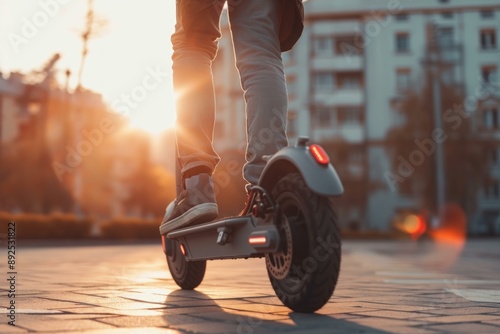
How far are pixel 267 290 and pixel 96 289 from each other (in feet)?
3.22

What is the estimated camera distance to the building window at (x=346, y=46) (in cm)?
5938

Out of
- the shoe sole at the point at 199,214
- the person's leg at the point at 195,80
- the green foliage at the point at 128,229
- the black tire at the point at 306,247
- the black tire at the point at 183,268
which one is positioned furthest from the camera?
the green foliage at the point at 128,229

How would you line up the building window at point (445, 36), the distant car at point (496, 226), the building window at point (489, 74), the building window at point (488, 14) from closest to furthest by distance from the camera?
the distant car at point (496, 226) → the building window at point (489, 74) → the building window at point (445, 36) → the building window at point (488, 14)

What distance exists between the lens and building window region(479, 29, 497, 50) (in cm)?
5981

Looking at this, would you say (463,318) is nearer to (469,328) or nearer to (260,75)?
(469,328)

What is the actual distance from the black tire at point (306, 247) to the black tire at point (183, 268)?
1296 mm

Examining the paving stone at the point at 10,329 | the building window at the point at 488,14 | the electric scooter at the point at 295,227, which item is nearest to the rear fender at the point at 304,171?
the electric scooter at the point at 295,227

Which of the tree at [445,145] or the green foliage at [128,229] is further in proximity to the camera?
the tree at [445,145]

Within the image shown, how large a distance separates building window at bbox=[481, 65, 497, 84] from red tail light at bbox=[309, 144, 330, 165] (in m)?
58.7

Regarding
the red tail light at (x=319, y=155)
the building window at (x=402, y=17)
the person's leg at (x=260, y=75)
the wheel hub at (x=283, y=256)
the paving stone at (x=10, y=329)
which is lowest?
the paving stone at (x=10, y=329)

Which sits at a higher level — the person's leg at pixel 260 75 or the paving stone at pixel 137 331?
the person's leg at pixel 260 75

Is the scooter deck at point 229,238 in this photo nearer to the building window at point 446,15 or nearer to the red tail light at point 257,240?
the red tail light at point 257,240

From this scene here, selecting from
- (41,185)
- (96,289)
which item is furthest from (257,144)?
(41,185)

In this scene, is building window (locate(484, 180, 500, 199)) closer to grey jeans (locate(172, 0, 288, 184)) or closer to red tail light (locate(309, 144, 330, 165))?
grey jeans (locate(172, 0, 288, 184))
